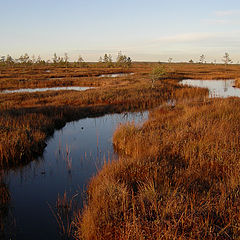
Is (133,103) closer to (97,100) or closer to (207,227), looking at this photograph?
(97,100)

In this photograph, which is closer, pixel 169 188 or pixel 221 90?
pixel 169 188

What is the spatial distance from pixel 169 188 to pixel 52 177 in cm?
466

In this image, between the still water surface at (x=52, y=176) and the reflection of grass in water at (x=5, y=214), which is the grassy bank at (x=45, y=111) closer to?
the still water surface at (x=52, y=176)

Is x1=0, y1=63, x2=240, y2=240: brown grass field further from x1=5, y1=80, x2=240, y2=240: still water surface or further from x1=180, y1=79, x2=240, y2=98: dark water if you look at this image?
x1=180, y1=79, x2=240, y2=98: dark water

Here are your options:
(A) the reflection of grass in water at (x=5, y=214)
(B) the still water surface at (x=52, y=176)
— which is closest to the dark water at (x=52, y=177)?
(B) the still water surface at (x=52, y=176)

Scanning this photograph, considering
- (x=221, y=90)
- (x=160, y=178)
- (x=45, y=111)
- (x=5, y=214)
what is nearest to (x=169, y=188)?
(x=160, y=178)

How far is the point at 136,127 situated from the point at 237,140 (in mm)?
4616

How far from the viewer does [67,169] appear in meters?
8.44

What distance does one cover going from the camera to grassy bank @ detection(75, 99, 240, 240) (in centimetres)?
379

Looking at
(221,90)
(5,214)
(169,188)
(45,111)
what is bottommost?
(5,214)

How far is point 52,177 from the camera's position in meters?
7.93

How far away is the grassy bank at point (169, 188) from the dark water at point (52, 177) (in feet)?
3.11

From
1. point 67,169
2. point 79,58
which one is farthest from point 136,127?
point 79,58

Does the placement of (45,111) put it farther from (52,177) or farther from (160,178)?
(160,178)
